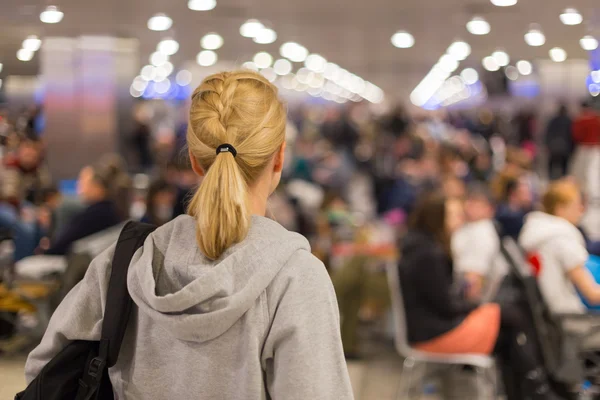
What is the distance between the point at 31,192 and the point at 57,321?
438 centimetres

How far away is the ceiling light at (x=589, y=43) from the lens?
4.67m

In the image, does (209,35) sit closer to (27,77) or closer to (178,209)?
(178,209)

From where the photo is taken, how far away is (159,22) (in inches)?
335

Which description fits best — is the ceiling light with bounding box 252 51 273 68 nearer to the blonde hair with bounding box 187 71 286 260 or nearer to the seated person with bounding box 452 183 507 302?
the seated person with bounding box 452 183 507 302

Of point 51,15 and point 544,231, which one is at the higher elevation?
point 51,15

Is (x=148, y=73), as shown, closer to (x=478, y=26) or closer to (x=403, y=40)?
(x=403, y=40)

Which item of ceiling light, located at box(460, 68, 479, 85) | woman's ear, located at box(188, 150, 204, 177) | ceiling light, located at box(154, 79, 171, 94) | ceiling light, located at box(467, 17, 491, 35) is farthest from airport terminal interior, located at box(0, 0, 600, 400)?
ceiling light, located at box(154, 79, 171, 94)

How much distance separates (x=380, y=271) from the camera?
6742 millimetres

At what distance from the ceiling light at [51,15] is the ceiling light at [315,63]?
924cm

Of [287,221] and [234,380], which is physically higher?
[234,380]

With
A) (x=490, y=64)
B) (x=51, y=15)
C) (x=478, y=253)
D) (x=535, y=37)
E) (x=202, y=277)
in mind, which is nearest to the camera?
(x=202, y=277)

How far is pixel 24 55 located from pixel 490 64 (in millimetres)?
7925

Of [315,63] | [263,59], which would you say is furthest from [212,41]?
[315,63]

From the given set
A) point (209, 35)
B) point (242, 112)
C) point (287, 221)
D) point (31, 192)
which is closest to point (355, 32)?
point (209, 35)
